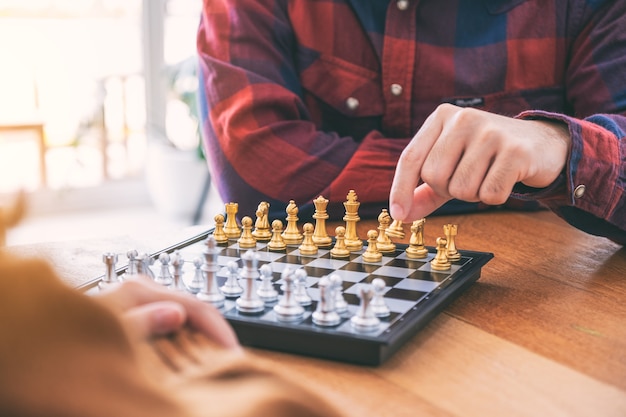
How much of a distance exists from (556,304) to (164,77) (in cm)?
395

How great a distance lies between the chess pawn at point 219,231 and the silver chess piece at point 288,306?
1.26 feet

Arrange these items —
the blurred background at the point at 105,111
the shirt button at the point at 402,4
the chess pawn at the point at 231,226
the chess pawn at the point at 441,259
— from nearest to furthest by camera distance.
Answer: the chess pawn at the point at 441,259
the chess pawn at the point at 231,226
the shirt button at the point at 402,4
the blurred background at the point at 105,111

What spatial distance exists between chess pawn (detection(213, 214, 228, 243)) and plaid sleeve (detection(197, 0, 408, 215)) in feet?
1.02

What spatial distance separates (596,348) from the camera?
34.2 inches

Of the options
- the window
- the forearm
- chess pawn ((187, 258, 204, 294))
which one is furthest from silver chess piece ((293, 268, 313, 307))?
the window

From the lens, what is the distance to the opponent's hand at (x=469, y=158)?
3.64 feet

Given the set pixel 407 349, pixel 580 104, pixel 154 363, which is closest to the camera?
pixel 154 363

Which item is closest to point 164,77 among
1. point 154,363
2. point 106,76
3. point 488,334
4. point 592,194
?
point 106,76

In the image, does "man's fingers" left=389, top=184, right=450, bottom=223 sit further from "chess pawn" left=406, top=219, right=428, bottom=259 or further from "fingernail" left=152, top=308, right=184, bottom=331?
"fingernail" left=152, top=308, right=184, bottom=331

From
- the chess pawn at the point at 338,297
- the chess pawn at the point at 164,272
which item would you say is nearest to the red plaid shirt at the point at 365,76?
the chess pawn at the point at 164,272

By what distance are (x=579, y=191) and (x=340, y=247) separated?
417 millimetres

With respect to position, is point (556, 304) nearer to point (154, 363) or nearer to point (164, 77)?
point (154, 363)

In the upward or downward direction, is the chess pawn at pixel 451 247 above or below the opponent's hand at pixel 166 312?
below

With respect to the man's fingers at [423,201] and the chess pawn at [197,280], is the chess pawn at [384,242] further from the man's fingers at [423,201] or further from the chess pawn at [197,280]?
the chess pawn at [197,280]
